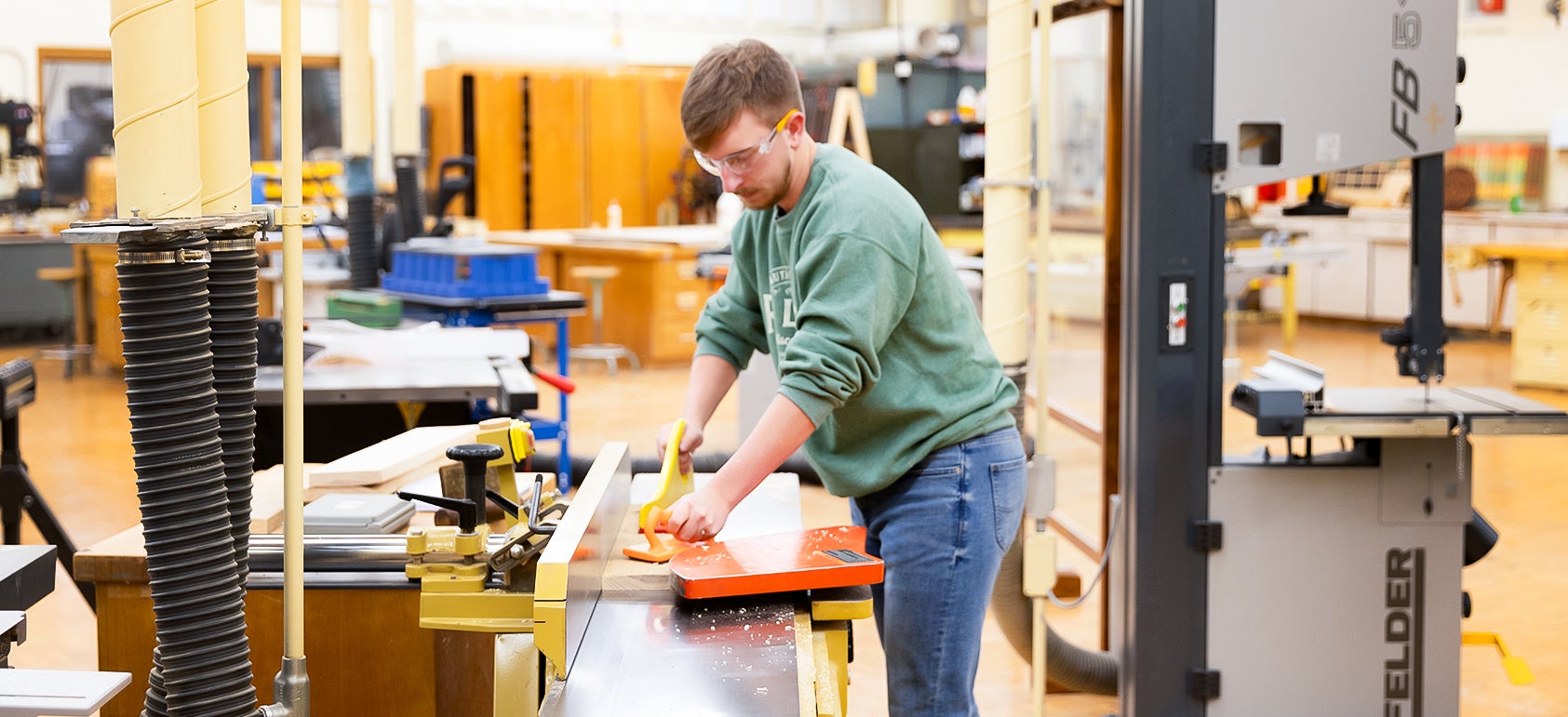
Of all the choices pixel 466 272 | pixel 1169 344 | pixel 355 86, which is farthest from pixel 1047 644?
pixel 355 86

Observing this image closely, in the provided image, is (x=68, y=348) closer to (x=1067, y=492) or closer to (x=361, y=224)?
(x=361, y=224)

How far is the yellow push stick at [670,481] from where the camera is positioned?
1.87 metres

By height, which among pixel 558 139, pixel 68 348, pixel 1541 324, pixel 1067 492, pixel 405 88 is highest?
pixel 558 139

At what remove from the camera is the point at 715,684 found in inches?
58.4

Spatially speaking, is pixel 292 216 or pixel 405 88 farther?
pixel 405 88

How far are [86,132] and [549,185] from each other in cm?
339

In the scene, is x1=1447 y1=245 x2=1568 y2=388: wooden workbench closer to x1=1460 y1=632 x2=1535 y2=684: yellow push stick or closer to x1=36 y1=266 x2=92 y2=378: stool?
x1=1460 y1=632 x2=1535 y2=684: yellow push stick

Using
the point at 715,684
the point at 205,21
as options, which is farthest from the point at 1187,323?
the point at 205,21

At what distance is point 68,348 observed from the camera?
9.32 metres

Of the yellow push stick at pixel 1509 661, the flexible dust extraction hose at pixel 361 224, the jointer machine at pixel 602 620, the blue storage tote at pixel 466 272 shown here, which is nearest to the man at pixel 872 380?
the jointer machine at pixel 602 620

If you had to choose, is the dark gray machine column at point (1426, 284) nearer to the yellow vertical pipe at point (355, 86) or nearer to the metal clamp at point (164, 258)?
the metal clamp at point (164, 258)

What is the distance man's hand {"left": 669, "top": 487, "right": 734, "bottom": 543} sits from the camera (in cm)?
176

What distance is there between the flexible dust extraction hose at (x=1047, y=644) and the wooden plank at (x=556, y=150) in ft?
27.7

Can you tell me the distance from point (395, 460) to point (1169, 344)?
5.06 feet
